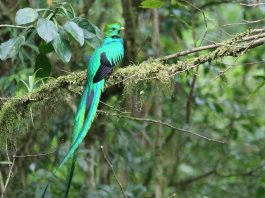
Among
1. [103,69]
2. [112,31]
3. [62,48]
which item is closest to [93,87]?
[103,69]

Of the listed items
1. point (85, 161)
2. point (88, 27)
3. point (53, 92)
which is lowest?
point (85, 161)

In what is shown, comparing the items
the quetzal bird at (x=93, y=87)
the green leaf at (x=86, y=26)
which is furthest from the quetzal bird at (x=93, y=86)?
the green leaf at (x=86, y=26)

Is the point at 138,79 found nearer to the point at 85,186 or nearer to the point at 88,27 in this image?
the point at 88,27

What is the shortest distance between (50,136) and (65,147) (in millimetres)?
225

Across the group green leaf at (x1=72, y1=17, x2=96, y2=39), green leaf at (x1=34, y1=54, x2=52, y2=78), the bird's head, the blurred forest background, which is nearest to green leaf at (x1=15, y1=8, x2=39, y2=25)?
the blurred forest background

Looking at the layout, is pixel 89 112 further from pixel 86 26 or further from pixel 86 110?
pixel 86 26

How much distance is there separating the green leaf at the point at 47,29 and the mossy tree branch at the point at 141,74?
0.25 meters

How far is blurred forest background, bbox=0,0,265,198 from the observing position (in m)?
2.78

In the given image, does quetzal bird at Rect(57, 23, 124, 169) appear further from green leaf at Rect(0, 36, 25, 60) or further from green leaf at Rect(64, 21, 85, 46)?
green leaf at Rect(0, 36, 25, 60)

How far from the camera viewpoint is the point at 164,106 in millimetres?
5387

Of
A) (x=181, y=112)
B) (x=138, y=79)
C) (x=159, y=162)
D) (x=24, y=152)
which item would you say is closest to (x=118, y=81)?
(x=138, y=79)

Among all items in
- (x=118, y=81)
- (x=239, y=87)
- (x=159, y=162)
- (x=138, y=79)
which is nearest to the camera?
(x=138, y=79)

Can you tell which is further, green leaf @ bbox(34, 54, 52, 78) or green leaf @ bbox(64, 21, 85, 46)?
green leaf @ bbox(34, 54, 52, 78)

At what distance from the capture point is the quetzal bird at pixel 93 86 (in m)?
2.79
